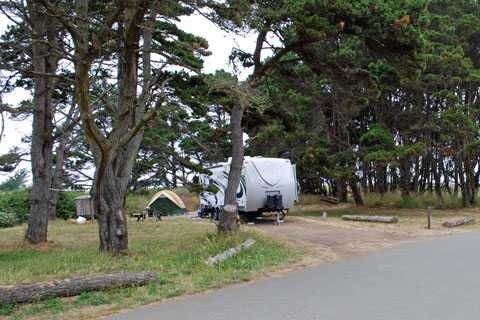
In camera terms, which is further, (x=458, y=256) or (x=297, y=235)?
(x=297, y=235)

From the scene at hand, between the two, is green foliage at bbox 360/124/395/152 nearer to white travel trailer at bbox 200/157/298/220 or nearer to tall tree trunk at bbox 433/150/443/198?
white travel trailer at bbox 200/157/298/220

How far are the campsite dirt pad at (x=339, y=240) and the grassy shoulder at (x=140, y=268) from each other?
2.41 ft

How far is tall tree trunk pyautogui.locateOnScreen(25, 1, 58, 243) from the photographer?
1248 cm

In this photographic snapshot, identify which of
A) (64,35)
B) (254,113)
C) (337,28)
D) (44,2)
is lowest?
(254,113)

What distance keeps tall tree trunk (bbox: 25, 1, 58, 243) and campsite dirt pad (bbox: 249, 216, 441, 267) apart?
7.93 meters

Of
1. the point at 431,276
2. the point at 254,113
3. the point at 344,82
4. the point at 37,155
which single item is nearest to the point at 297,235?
the point at 254,113

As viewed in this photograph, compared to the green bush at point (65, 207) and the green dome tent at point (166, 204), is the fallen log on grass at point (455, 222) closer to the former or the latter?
the green dome tent at point (166, 204)

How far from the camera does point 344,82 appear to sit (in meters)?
11.3

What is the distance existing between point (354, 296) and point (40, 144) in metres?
11.3

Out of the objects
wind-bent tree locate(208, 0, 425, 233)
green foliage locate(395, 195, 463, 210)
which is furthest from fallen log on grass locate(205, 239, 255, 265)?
green foliage locate(395, 195, 463, 210)

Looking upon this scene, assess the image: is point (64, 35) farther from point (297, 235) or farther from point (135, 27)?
point (297, 235)

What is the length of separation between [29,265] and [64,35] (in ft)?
31.0

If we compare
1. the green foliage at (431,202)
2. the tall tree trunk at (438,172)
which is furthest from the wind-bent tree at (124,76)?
the tall tree trunk at (438,172)

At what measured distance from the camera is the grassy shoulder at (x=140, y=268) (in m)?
5.59
